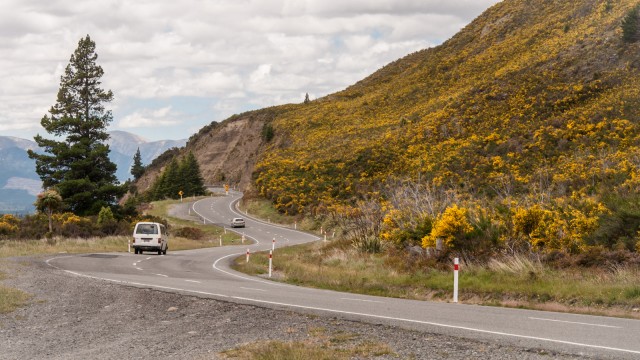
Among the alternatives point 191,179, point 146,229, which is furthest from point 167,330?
point 191,179

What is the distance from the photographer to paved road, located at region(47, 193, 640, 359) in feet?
30.0

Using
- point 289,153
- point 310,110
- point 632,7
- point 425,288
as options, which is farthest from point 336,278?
point 310,110

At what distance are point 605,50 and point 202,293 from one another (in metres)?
51.4

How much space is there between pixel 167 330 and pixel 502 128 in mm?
44570

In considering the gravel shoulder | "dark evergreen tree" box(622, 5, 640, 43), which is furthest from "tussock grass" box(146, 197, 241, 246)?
"dark evergreen tree" box(622, 5, 640, 43)

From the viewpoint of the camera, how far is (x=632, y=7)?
62.4 meters

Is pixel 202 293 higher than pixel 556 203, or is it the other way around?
pixel 556 203

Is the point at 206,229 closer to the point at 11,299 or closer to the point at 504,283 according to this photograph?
the point at 11,299

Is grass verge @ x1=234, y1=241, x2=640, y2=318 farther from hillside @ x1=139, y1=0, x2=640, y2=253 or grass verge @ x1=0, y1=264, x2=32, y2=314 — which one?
grass verge @ x1=0, y1=264, x2=32, y2=314

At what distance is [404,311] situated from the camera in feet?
42.0

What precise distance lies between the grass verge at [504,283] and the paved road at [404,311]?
1.12 meters

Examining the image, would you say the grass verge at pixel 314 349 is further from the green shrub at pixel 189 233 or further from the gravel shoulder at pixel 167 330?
the green shrub at pixel 189 233

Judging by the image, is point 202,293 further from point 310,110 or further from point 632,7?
point 310,110

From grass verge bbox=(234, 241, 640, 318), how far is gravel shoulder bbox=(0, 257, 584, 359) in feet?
15.4
